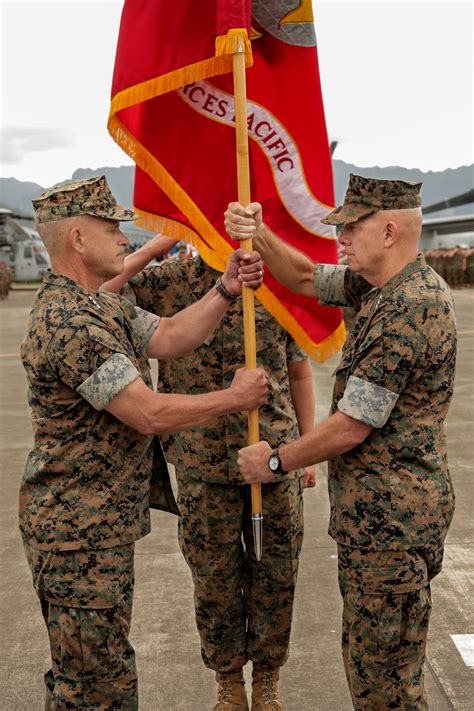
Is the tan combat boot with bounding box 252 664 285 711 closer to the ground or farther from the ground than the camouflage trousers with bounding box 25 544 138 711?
closer to the ground

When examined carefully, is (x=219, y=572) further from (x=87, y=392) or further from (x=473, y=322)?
(x=473, y=322)

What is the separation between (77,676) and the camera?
106 inches

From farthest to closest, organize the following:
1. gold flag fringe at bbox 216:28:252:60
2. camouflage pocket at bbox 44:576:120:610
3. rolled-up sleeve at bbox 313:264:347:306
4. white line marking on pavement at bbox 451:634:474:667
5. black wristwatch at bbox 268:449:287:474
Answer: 1. white line marking on pavement at bbox 451:634:474:667
2. rolled-up sleeve at bbox 313:264:347:306
3. gold flag fringe at bbox 216:28:252:60
4. black wristwatch at bbox 268:449:287:474
5. camouflage pocket at bbox 44:576:120:610

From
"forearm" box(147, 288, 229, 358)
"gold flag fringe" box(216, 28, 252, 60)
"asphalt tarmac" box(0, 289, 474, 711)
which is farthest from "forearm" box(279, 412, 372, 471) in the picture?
"gold flag fringe" box(216, 28, 252, 60)

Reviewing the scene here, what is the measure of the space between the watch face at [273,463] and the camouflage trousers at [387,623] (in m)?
0.36

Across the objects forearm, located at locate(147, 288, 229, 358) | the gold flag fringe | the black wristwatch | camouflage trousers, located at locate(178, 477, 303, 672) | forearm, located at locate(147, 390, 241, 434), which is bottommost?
camouflage trousers, located at locate(178, 477, 303, 672)

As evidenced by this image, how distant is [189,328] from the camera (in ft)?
10.3

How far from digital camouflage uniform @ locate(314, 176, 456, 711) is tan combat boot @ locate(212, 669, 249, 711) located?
2.36 feet

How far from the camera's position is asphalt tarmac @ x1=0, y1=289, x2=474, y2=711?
3.44m

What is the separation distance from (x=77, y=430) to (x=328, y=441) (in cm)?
80

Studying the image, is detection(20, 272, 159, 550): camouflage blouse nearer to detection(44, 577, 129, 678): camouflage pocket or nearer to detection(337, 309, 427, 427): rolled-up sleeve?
detection(44, 577, 129, 678): camouflage pocket

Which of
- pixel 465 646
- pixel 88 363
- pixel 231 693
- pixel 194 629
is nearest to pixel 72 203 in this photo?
pixel 88 363

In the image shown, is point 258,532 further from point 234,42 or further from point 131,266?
point 234,42

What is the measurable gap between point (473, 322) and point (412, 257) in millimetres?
15454
